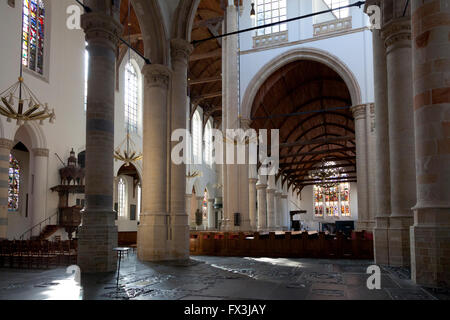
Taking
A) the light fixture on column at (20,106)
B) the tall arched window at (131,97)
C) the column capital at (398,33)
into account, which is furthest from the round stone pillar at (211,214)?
the column capital at (398,33)

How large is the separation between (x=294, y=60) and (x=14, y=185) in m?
15.3

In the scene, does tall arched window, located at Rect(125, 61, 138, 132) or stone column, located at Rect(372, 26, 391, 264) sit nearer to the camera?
stone column, located at Rect(372, 26, 391, 264)

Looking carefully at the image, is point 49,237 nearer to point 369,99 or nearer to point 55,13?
point 55,13

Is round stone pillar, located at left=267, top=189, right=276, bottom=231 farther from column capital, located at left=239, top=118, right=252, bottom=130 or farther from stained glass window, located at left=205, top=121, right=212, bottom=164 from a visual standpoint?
column capital, located at left=239, top=118, right=252, bottom=130

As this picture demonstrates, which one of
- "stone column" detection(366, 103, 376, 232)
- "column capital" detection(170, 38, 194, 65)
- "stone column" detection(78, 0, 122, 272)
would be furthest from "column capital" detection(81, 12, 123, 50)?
"stone column" detection(366, 103, 376, 232)

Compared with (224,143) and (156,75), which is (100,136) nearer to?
(156,75)

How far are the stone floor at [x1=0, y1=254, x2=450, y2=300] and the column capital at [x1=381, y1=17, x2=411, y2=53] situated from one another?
5.34m

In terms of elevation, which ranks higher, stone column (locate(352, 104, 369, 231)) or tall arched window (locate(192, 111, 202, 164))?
tall arched window (locate(192, 111, 202, 164))

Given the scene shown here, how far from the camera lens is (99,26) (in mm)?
9328

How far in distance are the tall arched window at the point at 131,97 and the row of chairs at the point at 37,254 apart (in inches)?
529

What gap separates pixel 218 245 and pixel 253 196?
11.7 m

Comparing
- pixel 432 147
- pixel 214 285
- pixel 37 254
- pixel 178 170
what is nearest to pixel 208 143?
pixel 178 170

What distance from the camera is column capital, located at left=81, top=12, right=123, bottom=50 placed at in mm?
9273

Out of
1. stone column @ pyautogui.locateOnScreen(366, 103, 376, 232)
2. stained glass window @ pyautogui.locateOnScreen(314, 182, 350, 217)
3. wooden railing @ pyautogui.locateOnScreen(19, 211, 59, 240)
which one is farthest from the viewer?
stained glass window @ pyautogui.locateOnScreen(314, 182, 350, 217)
